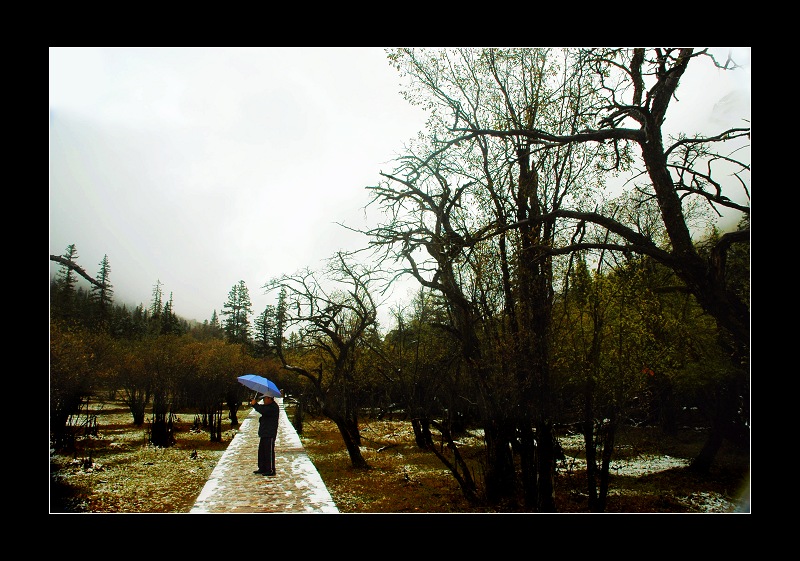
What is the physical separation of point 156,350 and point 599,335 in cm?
1758

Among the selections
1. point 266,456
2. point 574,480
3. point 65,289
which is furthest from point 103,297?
point 574,480

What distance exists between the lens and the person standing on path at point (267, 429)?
30.0 ft

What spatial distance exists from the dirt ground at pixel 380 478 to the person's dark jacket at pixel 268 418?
A: 1632 mm

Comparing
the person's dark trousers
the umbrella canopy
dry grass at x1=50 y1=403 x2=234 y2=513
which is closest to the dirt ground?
dry grass at x1=50 y1=403 x2=234 y2=513

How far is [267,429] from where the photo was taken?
9.55 metres

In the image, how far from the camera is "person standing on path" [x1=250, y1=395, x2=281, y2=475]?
9.14 meters

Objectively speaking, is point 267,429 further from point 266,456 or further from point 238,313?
point 238,313

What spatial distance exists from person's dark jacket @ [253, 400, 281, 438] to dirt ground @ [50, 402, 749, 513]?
163 centimetres

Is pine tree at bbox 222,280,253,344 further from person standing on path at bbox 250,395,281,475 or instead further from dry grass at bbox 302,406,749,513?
dry grass at bbox 302,406,749,513

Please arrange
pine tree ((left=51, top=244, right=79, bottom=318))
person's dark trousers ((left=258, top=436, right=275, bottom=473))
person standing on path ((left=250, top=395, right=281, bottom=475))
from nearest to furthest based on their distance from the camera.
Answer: pine tree ((left=51, top=244, right=79, bottom=318)), person standing on path ((left=250, top=395, right=281, bottom=475)), person's dark trousers ((left=258, top=436, right=275, bottom=473))

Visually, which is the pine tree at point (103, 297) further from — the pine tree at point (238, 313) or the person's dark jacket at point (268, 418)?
the person's dark jacket at point (268, 418)
